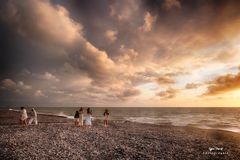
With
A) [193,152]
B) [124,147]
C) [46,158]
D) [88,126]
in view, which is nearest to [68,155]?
[46,158]

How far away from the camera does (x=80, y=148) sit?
16594mm

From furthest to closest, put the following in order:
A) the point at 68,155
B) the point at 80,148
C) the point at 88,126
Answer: the point at 88,126
the point at 80,148
the point at 68,155

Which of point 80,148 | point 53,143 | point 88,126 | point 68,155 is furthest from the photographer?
point 88,126

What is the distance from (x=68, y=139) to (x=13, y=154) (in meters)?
6.20

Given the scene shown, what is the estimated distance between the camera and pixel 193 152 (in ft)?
57.7

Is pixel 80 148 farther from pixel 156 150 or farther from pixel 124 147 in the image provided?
pixel 156 150

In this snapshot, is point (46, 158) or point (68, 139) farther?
point (68, 139)

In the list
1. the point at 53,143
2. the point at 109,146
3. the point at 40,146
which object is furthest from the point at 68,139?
the point at 109,146

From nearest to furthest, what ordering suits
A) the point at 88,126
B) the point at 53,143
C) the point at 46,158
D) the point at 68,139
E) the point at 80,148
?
the point at 46,158 < the point at 80,148 < the point at 53,143 < the point at 68,139 < the point at 88,126

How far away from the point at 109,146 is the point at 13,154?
25.5ft

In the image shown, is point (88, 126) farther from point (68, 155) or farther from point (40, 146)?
point (68, 155)

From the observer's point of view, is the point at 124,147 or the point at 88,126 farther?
the point at 88,126

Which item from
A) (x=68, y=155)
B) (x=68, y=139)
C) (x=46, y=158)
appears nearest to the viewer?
(x=46, y=158)

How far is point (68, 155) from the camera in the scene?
570 inches
